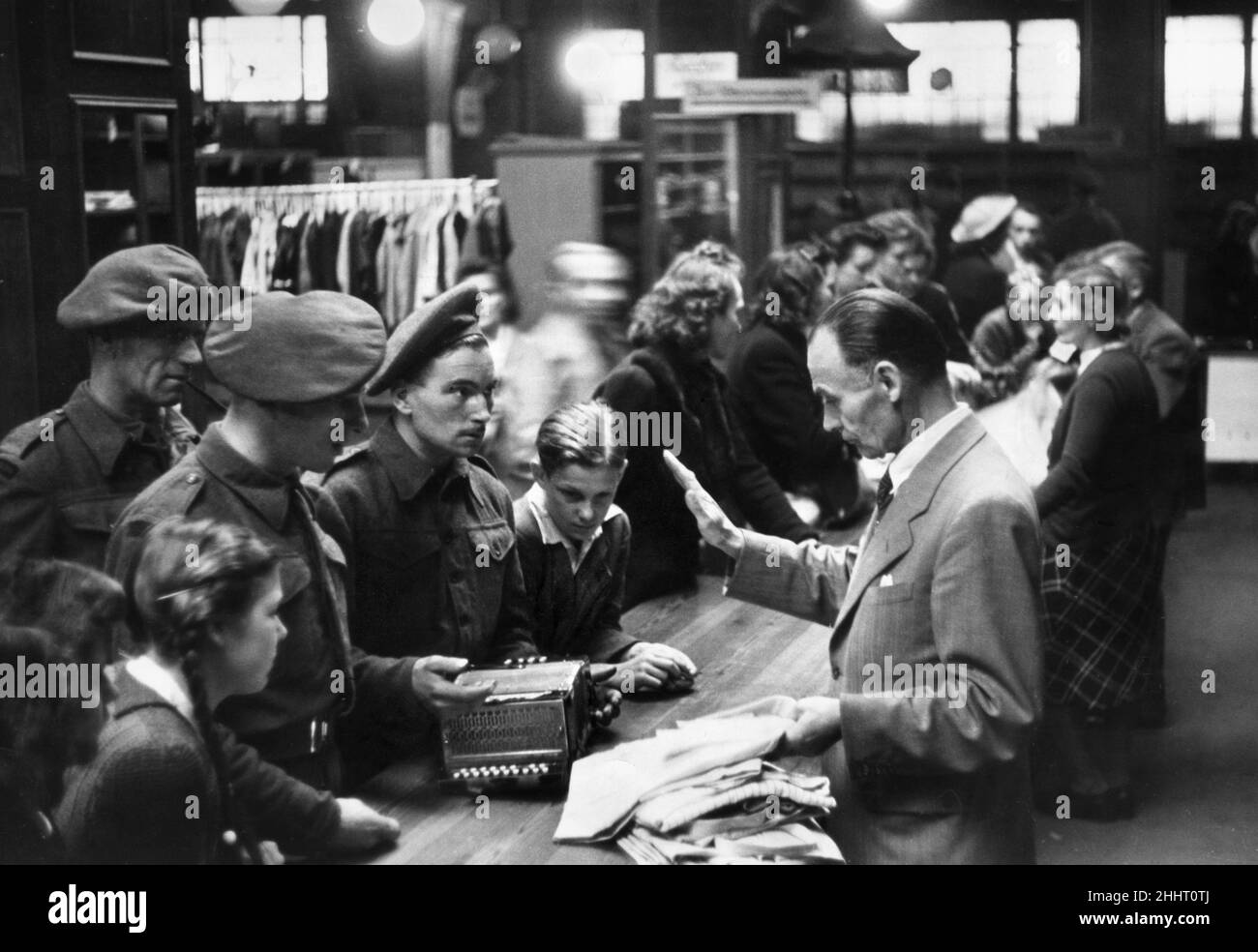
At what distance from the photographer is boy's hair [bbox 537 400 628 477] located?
279 centimetres

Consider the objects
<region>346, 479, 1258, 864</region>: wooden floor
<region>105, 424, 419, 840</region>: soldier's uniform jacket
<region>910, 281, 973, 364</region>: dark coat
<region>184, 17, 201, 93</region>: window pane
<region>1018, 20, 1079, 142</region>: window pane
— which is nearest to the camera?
<region>105, 424, 419, 840</region>: soldier's uniform jacket

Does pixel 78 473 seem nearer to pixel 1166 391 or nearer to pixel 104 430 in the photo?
pixel 104 430

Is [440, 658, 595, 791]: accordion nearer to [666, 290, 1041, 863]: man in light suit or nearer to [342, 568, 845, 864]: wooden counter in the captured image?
[342, 568, 845, 864]: wooden counter

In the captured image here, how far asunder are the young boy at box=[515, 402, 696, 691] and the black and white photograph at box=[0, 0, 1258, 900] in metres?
0.01

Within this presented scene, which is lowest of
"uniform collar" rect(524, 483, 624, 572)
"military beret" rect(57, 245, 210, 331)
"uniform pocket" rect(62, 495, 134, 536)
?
"uniform collar" rect(524, 483, 624, 572)

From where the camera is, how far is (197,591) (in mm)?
2160

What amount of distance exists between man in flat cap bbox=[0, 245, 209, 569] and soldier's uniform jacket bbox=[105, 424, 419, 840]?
0.75 ft

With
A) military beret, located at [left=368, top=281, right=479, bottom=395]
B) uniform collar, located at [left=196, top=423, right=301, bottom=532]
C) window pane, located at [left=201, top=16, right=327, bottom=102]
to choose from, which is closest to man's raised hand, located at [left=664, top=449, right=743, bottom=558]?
military beret, located at [left=368, top=281, right=479, bottom=395]

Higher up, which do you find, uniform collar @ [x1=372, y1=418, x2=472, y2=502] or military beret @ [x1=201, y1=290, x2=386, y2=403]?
military beret @ [x1=201, y1=290, x2=386, y2=403]

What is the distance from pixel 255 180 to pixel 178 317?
1098 mm

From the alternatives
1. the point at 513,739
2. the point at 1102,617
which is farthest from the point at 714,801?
the point at 1102,617

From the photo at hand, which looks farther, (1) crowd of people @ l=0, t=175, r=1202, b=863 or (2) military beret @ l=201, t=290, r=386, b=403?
(2) military beret @ l=201, t=290, r=386, b=403

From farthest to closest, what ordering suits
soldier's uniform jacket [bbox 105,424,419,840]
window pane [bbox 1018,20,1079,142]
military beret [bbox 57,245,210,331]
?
window pane [bbox 1018,20,1079,142]
military beret [bbox 57,245,210,331]
soldier's uniform jacket [bbox 105,424,419,840]
